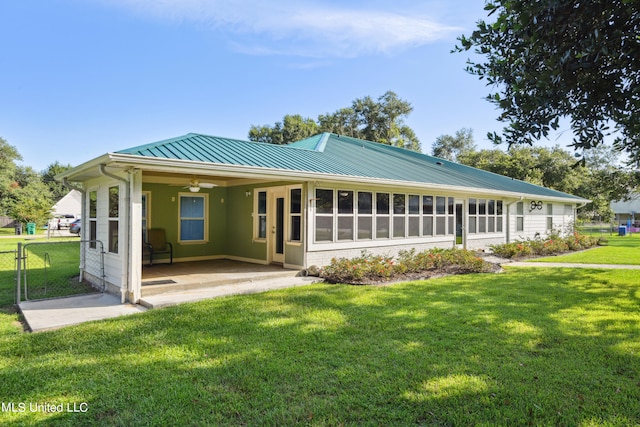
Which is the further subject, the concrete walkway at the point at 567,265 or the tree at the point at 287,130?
the tree at the point at 287,130

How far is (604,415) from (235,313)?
445cm

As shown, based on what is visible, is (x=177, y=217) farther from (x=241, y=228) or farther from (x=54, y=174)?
(x=54, y=174)

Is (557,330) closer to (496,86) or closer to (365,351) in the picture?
(365,351)

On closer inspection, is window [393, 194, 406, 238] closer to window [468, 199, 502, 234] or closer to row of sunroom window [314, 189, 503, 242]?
row of sunroom window [314, 189, 503, 242]

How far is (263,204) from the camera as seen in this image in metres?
10.7

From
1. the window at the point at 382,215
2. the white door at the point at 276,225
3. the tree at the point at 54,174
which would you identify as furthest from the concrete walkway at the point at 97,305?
the tree at the point at 54,174

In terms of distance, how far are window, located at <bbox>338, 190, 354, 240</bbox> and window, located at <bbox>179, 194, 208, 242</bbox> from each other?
4.33 metres

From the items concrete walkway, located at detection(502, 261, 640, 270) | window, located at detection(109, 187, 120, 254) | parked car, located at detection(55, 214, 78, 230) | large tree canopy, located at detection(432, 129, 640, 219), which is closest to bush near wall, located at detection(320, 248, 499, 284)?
concrete walkway, located at detection(502, 261, 640, 270)

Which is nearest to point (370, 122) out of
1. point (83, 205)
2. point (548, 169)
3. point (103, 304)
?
point (548, 169)

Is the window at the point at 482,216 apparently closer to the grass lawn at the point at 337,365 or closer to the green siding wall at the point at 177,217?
the grass lawn at the point at 337,365

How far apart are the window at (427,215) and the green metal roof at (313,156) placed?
2.14 feet

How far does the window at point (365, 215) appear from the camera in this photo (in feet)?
33.0

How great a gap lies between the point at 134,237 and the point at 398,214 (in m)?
7.20

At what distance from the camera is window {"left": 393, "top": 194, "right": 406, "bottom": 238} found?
36.2ft
